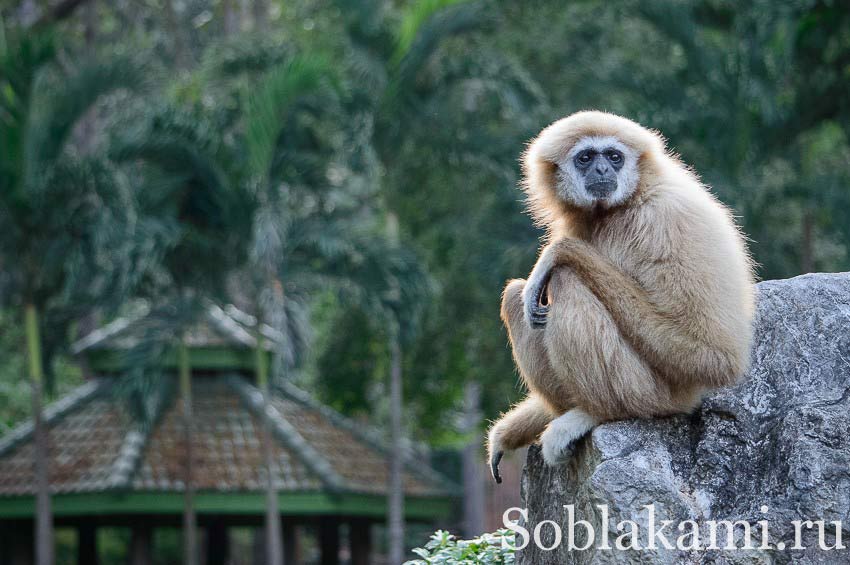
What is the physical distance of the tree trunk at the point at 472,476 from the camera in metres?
24.3

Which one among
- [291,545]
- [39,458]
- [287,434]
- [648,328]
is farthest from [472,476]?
[648,328]

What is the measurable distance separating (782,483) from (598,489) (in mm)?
801

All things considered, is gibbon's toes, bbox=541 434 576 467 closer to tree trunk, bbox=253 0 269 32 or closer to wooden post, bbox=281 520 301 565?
wooden post, bbox=281 520 301 565

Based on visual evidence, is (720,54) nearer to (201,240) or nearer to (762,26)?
(762,26)

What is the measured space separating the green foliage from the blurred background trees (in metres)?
7.55

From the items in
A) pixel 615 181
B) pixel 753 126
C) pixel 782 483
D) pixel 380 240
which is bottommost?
pixel 782 483

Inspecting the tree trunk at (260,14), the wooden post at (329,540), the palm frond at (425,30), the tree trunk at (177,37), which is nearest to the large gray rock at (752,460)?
the palm frond at (425,30)

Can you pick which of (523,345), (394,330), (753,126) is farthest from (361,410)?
(523,345)

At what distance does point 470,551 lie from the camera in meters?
6.60

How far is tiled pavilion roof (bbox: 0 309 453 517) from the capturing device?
15.3 metres

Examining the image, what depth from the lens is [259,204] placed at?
14.8 metres

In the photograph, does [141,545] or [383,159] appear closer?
[141,545]

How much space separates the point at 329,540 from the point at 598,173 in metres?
13.0

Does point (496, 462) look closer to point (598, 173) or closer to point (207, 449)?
point (598, 173)
